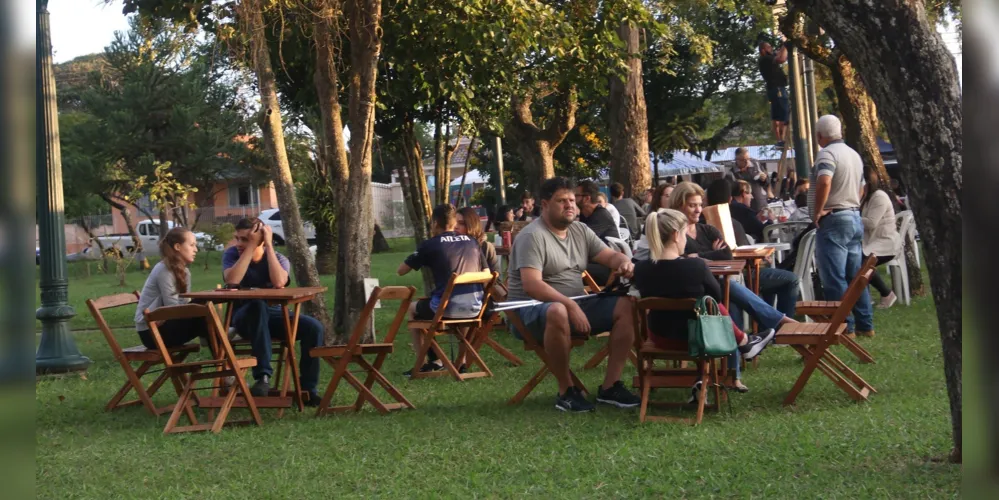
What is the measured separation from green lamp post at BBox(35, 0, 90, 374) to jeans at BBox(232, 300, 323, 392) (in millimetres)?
2681

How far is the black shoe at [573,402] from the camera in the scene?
6.96m

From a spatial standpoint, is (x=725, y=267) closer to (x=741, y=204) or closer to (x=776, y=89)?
(x=741, y=204)

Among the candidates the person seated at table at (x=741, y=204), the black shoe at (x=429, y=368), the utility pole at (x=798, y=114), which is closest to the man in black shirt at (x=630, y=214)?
the person seated at table at (x=741, y=204)

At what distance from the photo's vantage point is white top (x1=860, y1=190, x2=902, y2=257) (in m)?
10.8

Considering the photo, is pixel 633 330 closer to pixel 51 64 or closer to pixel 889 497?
pixel 889 497

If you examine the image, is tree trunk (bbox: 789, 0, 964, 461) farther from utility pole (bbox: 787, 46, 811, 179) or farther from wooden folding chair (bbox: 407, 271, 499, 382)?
utility pole (bbox: 787, 46, 811, 179)

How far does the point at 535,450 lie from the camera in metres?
5.85

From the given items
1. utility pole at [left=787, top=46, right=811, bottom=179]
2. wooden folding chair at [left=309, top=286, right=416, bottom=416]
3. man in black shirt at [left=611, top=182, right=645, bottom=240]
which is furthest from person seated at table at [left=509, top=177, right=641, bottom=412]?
utility pole at [left=787, top=46, right=811, bottom=179]

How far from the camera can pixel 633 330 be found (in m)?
7.10

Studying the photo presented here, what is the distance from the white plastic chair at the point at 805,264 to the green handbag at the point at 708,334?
4.77 meters

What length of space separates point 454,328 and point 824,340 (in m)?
→ 3.37

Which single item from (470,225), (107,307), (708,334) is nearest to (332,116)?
(470,225)
